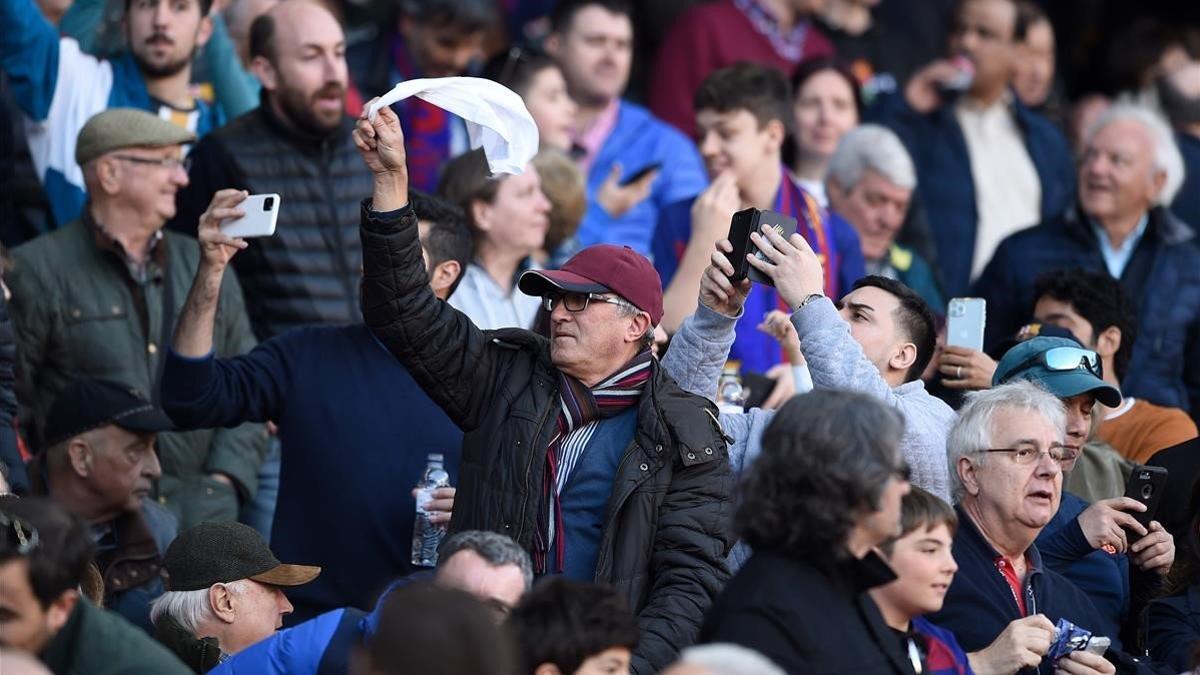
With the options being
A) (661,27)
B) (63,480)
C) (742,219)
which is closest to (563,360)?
(742,219)

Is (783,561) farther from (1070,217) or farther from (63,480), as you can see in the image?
(1070,217)

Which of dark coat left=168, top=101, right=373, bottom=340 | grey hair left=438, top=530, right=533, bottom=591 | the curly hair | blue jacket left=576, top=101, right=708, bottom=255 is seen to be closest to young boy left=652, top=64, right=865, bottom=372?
blue jacket left=576, top=101, right=708, bottom=255

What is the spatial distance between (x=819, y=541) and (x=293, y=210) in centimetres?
377

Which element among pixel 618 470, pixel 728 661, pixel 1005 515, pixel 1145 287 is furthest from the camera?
pixel 1145 287

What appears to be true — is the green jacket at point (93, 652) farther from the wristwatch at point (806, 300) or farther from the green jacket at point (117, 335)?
the green jacket at point (117, 335)

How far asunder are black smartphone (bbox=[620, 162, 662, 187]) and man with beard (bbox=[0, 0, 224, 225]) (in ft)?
7.10

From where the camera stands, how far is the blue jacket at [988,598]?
5.44m

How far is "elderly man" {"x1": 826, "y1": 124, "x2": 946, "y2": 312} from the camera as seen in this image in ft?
29.6

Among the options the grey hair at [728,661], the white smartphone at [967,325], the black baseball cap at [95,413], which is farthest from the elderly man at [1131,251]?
the grey hair at [728,661]

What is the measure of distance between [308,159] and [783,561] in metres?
3.91

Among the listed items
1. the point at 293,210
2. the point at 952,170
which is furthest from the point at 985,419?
the point at 952,170

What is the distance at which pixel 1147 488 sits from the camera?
5.98 metres

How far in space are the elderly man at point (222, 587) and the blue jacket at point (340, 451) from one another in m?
0.48

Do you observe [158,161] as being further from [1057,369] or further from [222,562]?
[1057,369]
